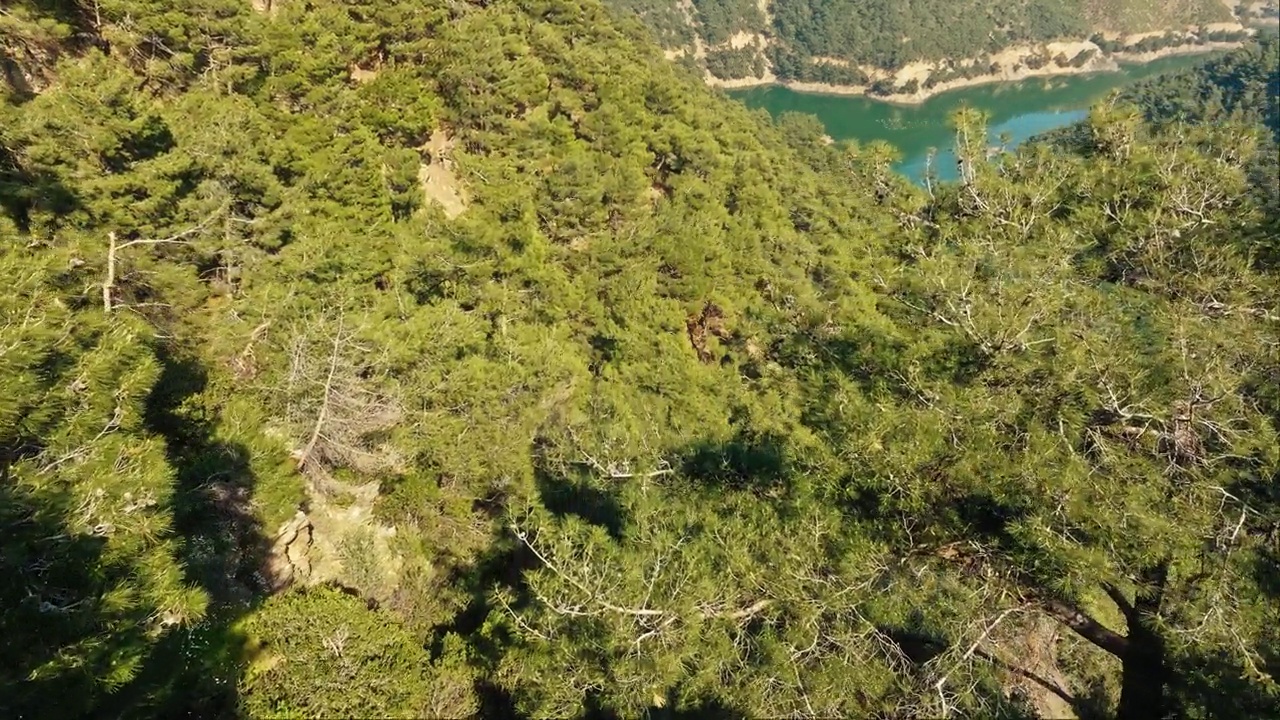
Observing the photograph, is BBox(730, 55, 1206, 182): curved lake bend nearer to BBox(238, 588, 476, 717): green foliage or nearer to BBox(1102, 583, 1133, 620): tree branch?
BBox(1102, 583, 1133, 620): tree branch

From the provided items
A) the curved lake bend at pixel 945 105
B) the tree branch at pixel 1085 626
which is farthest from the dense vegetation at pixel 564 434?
the curved lake bend at pixel 945 105

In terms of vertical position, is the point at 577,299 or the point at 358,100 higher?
the point at 358,100

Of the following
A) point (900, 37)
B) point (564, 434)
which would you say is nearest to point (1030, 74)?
point (900, 37)

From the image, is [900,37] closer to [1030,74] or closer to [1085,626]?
[1030,74]

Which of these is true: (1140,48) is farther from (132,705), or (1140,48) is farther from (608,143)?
(132,705)

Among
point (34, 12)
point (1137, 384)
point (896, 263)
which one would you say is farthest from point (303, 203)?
point (1137, 384)

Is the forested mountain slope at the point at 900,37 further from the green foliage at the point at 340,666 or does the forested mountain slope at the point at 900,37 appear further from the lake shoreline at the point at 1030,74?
the green foliage at the point at 340,666
